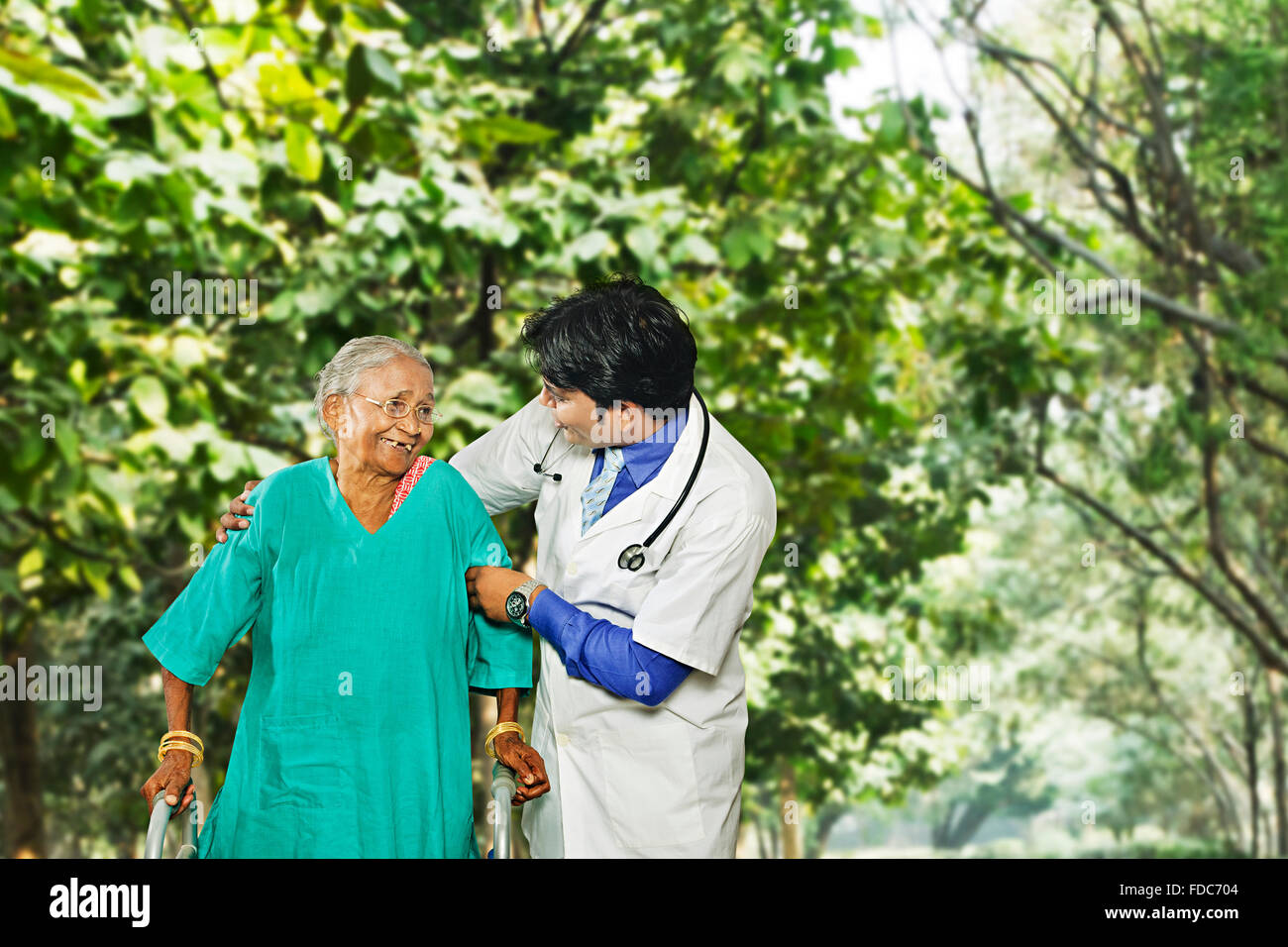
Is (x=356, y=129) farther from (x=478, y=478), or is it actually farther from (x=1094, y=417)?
(x=1094, y=417)

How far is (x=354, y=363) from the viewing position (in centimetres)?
218

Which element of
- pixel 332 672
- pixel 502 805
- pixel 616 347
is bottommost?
pixel 502 805

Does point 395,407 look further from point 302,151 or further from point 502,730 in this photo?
point 302,151

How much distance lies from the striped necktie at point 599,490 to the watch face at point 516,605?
0.23m

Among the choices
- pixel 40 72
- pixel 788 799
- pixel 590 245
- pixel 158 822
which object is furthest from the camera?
pixel 788 799

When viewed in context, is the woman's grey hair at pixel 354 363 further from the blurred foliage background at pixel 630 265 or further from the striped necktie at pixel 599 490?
the blurred foliage background at pixel 630 265

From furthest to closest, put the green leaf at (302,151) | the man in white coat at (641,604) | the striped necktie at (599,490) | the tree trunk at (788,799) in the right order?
1. the tree trunk at (788,799)
2. the green leaf at (302,151)
3. the striped necktie at (599,490)
4. the man in white coat at (641,604)

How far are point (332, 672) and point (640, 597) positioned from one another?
1.85ft

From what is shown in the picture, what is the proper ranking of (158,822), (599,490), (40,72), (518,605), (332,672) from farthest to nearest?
(40,72)
(599,490)
(518,605)
(332,672)
(158,822)

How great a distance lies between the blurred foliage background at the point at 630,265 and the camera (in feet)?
16.7

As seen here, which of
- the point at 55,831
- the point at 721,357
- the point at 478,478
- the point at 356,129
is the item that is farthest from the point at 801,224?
the point at 55,831

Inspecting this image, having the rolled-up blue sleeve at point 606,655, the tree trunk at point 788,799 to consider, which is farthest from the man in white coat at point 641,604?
the tree trunk at point 788,799

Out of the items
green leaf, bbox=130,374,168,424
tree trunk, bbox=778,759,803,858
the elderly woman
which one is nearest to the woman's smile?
the elderly woman

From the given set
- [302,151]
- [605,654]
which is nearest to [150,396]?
[302,151]
